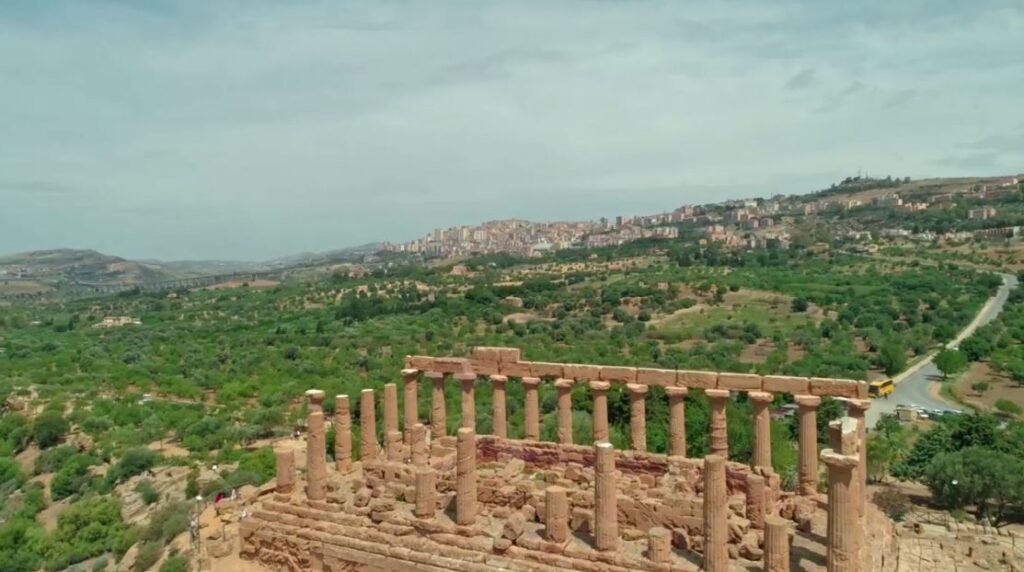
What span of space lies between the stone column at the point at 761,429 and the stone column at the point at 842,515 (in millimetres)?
5856

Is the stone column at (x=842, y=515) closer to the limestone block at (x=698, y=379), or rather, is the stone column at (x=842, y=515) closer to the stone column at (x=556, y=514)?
the stone column at (x=556, y=514)

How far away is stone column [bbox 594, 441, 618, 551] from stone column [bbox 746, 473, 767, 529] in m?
3.03

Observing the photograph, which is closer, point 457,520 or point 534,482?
point 457,520

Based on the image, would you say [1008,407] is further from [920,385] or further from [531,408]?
[531,408]

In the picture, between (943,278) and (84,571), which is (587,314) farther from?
(84,571)

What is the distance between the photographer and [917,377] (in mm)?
56250

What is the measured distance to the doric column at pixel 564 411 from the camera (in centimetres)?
2066

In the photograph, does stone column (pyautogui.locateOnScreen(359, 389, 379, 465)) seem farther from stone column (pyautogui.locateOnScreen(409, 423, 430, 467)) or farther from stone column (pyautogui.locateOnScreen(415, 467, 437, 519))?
stone column (pyautogui.locateOnScreen(415, 467, 437, 519))

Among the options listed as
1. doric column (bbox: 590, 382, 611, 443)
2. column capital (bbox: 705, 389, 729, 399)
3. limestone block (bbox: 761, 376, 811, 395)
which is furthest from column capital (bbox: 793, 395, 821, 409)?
doric column (bbox: 590, 382, 611, 443)

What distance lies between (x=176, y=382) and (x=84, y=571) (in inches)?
1203

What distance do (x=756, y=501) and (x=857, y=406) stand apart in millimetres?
3384

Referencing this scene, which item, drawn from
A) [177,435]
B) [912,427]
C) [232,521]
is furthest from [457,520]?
[912,427]

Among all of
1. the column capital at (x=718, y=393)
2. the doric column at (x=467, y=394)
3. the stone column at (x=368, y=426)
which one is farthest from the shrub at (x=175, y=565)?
the column capital at (x=718, y=393)

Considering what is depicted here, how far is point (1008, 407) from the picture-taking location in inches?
1763
